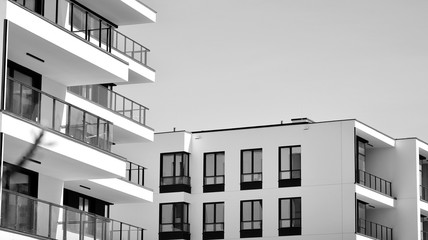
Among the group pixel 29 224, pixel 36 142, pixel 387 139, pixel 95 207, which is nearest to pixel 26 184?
pixel 29 224

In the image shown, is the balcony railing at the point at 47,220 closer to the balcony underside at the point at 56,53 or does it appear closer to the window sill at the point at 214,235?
the balcony underside at the point at 56,53

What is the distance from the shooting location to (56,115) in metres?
27.9

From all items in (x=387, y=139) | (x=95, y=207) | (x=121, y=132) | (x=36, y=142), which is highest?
(x=387, y=139)

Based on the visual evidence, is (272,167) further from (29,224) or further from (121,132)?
(29,224)

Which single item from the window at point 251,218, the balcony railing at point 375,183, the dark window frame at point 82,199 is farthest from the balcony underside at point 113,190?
the balcony railing at point 375,183

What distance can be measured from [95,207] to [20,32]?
12.5m

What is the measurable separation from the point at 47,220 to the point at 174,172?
36.7m

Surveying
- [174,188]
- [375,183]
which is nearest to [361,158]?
[375,183]

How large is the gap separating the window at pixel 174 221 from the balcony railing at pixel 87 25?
76.7ft

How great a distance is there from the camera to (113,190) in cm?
3612

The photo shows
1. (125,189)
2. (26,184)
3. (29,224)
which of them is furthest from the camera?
(125,189)

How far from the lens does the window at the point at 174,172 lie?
6250 centimetres

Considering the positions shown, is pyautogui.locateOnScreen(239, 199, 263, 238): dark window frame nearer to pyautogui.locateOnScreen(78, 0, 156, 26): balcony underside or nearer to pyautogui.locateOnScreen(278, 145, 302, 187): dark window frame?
pyautogui.locateOnScreen(278, 145, 302, 187): dark window frame

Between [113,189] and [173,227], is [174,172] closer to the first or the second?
[173,227]
